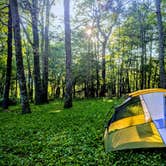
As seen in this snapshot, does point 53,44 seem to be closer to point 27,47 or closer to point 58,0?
point 27,47

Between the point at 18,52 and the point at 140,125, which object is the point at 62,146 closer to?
the point at 140,125

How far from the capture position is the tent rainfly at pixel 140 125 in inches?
193

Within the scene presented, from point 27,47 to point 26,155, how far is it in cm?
2086

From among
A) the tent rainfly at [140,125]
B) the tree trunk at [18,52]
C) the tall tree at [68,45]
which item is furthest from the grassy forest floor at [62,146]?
the tall tree at [68,45]

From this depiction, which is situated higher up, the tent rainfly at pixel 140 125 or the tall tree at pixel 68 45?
the tall tree at pixel 68 45

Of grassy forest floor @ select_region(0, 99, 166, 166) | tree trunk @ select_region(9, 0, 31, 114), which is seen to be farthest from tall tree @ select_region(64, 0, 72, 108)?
grassy forest floor @ select_region(0, 99, 166, 166)

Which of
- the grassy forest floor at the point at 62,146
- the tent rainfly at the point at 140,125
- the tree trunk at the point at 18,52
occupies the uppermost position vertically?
the tree trunk at the point at 18,52

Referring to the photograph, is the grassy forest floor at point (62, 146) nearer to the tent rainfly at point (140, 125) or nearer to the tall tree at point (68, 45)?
the tent rainfly at point (140, 125)

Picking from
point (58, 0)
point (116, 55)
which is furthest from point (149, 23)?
point (58, 0)

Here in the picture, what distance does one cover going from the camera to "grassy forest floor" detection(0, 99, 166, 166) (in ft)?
15.3

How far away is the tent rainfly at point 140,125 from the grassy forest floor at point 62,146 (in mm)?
188

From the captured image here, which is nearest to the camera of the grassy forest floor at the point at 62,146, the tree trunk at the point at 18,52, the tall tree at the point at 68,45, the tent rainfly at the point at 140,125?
the grassy forest floor at the point at 62,146

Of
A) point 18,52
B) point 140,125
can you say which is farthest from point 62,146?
point 18,52

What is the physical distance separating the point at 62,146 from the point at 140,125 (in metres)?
1.79
